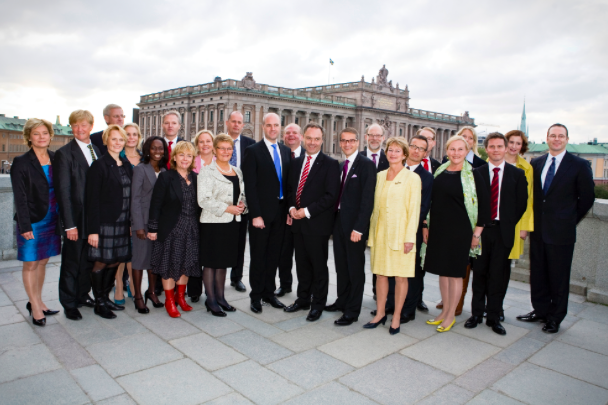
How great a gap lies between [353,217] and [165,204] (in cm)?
229

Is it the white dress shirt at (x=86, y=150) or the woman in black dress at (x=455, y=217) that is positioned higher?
the white dress shirt at (x=86, y=150)

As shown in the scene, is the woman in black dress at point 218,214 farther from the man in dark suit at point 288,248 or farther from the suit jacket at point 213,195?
the man in dark suit at point 288,248

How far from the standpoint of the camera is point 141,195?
530cm

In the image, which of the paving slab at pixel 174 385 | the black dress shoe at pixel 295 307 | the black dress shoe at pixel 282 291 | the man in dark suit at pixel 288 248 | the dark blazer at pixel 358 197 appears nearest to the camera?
the paving slab at pixel 174 385

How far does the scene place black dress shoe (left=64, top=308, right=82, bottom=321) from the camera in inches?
200

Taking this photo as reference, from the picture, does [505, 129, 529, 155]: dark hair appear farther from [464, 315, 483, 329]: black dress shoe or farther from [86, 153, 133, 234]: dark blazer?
[86, 153, 133, 234]: dark blazer

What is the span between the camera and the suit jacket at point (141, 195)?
5262 millimetres

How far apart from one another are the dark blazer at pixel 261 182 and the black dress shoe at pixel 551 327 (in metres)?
3.61

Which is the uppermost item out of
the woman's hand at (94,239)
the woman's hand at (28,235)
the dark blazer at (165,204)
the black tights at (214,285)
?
the dark blazer at (165,204)

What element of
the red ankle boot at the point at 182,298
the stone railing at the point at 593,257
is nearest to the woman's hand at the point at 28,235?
the red ankle boot at the point at 182,298

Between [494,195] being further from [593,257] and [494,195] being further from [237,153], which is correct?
[237,153]

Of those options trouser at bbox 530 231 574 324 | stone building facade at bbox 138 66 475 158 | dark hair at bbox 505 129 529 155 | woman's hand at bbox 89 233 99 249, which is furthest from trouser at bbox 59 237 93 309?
stone building facade at bbox 138 66 475 158

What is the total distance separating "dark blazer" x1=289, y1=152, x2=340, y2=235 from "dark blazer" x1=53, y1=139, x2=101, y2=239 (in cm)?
264

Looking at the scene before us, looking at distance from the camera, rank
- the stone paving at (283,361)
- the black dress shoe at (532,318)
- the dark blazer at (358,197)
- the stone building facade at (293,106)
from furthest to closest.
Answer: the stone building facade at (293,106) → the black dress shoe at (532,318) → the dark blazer at (358,197) → the stone paving at (283,361)
